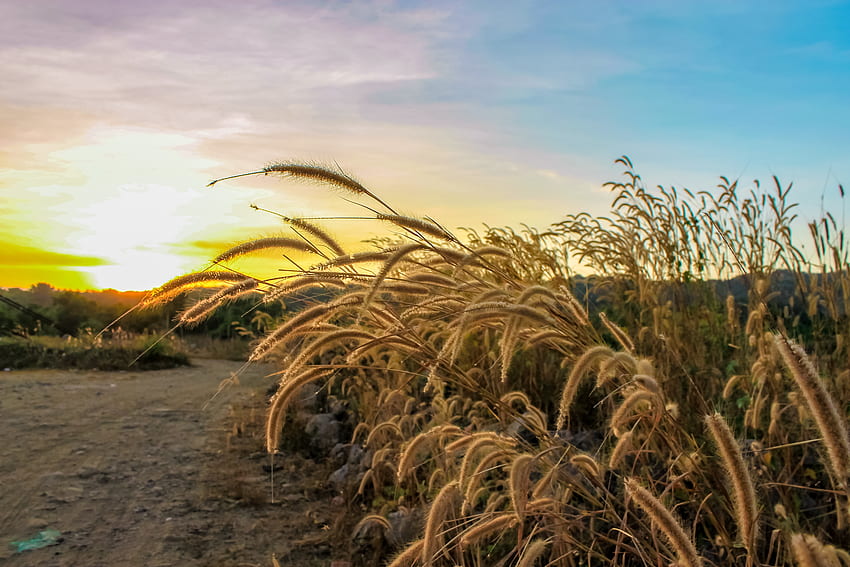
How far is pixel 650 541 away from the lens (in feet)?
8.47

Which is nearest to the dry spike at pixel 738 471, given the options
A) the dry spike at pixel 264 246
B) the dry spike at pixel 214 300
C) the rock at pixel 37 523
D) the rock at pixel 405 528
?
the dry spike at pixel 264 246

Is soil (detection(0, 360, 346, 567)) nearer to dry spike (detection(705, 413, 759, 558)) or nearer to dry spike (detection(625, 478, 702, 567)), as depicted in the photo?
dry spike (detection(625, 478, 702, 567))

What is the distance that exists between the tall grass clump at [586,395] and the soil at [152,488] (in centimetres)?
67

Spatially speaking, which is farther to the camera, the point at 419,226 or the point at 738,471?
the point at 419,226

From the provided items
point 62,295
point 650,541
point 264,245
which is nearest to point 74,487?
point 264,245

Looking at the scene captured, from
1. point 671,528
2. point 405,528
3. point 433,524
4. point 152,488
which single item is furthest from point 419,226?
point 152,488

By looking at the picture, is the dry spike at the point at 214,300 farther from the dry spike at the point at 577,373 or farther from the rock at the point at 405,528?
the rock at the point at 405,528

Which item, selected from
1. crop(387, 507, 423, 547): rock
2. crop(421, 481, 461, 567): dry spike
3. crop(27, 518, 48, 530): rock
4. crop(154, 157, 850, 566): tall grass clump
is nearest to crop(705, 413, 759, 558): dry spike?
crop(154, 157, 850, 566): tall grass clump

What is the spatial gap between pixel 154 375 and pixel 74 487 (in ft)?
22.6

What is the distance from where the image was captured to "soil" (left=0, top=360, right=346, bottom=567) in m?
4.06

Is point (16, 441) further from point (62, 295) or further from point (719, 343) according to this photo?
point (62, 295)

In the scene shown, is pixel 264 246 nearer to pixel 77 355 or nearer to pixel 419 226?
pixel 419 226

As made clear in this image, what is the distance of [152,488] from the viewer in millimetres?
5121

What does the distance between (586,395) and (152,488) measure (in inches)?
134
